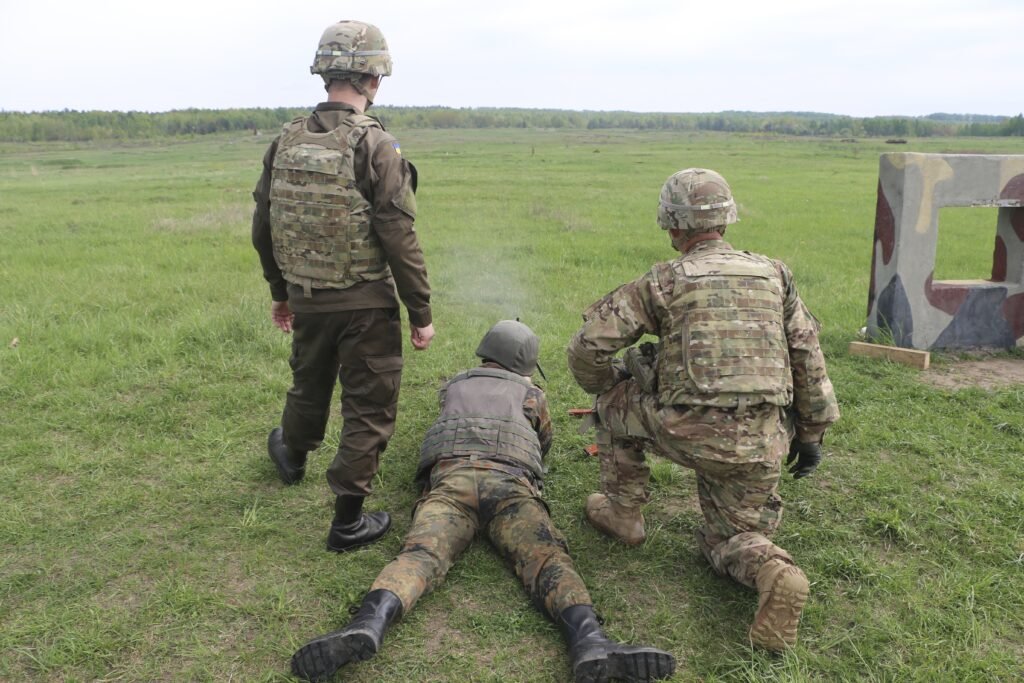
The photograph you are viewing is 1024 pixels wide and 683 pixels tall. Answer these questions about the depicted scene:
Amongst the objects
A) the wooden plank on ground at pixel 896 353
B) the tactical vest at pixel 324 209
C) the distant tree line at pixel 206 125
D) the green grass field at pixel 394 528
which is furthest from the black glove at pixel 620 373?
the distant tree line at pixel 206 125

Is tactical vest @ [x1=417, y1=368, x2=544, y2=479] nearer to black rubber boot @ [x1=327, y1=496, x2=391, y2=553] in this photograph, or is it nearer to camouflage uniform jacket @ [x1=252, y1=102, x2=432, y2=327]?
black rubber boot @ [x1=327, y1=496, x2=391, y2=553]

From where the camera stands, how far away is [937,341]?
7.00 metres

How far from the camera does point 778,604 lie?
10.3ft

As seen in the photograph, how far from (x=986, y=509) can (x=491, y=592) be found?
9.24 ft

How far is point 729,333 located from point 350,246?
1.80 metres

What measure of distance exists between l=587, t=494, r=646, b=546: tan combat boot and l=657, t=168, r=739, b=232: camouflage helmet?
59.4 inches

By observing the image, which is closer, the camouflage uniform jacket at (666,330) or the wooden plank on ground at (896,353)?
the camouflage uniform jacket at (666,330)

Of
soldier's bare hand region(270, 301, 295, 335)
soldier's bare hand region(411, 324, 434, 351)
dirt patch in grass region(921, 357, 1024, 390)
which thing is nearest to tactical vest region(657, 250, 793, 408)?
soldier's bare hand region(411, 324, 434, 351)

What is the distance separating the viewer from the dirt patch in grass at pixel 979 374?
6.25 meters

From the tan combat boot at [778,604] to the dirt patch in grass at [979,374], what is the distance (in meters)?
3.86

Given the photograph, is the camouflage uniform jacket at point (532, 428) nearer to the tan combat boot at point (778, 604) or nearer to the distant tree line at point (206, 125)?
the tan combat boot at point (778, 604)

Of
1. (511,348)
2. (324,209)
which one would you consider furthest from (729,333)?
(324,209)

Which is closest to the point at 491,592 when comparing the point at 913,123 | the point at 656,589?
the point at 656,589

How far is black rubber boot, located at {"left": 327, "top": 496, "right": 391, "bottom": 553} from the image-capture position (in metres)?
3.95
